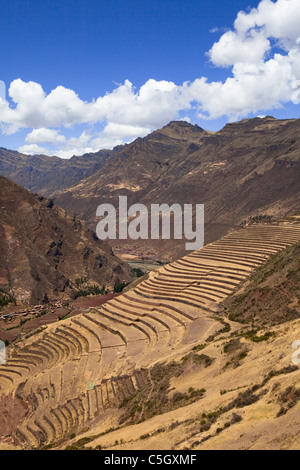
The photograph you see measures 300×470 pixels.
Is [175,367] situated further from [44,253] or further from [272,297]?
[44,253]

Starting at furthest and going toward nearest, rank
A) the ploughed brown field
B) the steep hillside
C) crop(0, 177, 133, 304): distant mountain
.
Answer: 1. crop(0, 177, 133, 304): distant mountain
2. the steep hillside
3. the ploughed brown field

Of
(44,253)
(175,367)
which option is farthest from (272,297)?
(44,253)

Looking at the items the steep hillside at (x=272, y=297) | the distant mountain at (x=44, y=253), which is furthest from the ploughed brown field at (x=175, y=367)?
the distant mountain at (x=44, y=253)

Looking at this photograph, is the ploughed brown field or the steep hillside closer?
the ploughed brown field

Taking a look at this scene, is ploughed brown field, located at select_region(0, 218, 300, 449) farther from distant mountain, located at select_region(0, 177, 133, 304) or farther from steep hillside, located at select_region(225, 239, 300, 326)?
distant mountain, located at select_region(0, 177, 133, 304)

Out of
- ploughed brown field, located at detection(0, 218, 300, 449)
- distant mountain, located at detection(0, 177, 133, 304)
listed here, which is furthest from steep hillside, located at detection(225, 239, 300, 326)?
distant mountain, located at detection(0, 177, 133, 304)

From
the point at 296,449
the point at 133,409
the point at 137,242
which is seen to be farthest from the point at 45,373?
the point at 137,242

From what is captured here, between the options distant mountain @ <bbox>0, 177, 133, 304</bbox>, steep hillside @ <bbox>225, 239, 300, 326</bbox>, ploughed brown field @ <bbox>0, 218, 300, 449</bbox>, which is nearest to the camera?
ploughed brown field @ <bbox>0, 218, 300, 449</bbox>
